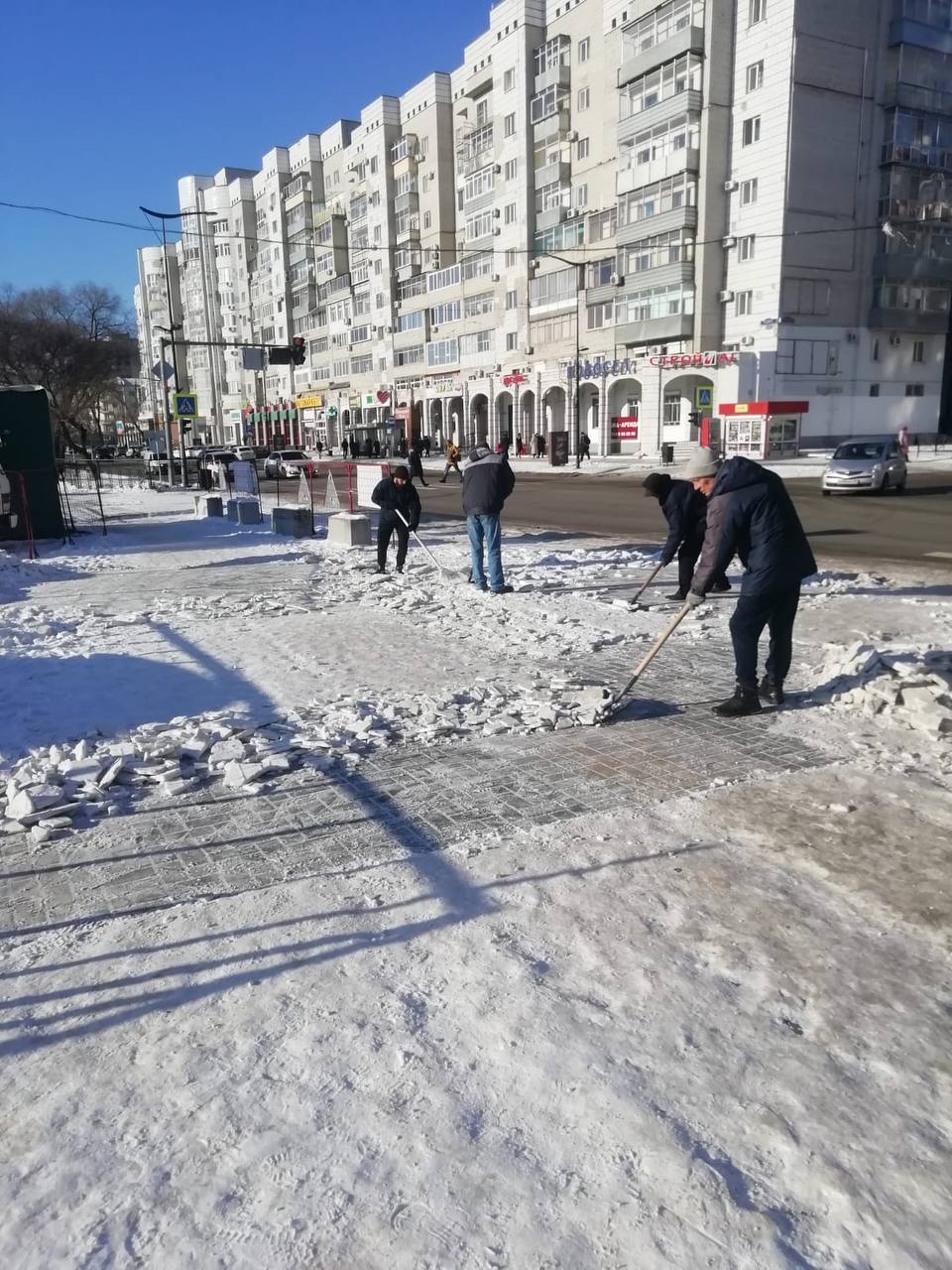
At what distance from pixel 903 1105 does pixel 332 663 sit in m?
5.51

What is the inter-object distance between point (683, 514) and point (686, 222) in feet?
139

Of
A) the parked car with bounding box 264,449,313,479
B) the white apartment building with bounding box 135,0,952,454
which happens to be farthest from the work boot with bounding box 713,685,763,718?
the parked car with bounding box 264,449,313,479

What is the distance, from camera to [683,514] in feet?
30.0

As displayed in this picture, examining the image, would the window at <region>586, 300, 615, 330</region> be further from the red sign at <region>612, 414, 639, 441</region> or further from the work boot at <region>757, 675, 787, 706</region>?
the work boot at <region>757, 675, 787, 706</region>

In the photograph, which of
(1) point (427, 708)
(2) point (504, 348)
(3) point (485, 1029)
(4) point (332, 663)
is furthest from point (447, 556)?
(2) point (504, 348)

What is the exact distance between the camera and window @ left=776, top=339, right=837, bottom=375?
144 feet

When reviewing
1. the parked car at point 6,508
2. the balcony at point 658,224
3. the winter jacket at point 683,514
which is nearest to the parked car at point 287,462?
the balcony at point 658,224

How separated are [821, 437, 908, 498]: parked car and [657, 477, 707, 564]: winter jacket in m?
16.1

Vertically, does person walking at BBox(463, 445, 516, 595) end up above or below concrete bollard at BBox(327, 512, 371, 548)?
above

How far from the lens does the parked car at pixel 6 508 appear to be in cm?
1538

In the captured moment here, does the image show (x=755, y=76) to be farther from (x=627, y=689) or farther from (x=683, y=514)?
(x=627, y=689)

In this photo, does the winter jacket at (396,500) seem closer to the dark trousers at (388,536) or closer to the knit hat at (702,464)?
the dark trousers at (388,536)

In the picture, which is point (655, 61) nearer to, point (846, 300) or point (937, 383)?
point (846, 300)

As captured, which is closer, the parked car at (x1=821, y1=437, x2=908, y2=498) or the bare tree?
the parked car at (x1=821, y1=437, x2=908, y2=498)
